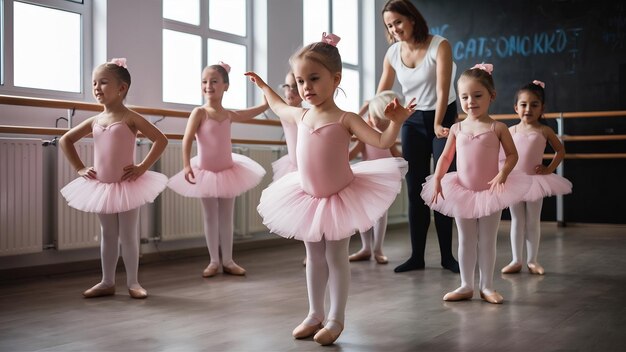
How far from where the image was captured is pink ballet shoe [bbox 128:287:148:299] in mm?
2865

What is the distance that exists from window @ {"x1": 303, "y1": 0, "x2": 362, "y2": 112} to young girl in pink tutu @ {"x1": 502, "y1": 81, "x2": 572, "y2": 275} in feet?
9.60

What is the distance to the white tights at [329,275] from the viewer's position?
212 centimetres

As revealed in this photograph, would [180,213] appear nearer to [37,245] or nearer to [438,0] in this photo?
[37,245]

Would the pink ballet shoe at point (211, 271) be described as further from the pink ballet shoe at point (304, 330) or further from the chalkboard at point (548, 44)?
the chalkboard at point (548, 44)

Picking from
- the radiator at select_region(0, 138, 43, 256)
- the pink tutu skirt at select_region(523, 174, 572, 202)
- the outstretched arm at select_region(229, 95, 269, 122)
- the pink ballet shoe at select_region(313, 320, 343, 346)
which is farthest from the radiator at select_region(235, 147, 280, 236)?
the pink ballet shoe at select_region(313, 320, 343, 346)

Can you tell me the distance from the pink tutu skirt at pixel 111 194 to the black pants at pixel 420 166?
1.32 m

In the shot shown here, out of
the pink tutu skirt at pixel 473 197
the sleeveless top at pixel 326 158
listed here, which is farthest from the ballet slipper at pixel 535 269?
the sleeveless top at pixel 326 158

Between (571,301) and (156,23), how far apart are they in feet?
9.73

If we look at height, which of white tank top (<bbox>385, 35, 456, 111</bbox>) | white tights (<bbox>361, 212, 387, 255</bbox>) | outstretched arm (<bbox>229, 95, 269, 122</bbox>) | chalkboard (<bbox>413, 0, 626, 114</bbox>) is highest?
chalkboard (<bbox>413, 0, 626, 114</bbox>)

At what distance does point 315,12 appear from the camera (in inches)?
251

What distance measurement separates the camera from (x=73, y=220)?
3748mm

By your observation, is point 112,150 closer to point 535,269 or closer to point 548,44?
point 535,269

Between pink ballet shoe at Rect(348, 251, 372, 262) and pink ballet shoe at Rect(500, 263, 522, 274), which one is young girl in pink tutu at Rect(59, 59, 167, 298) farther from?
pink ballet shoe at Rect(500, 263, 522, 274)

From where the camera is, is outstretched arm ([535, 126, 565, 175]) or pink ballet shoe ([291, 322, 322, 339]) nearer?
pink ballet shoe ([291, 322, 322, 339])
